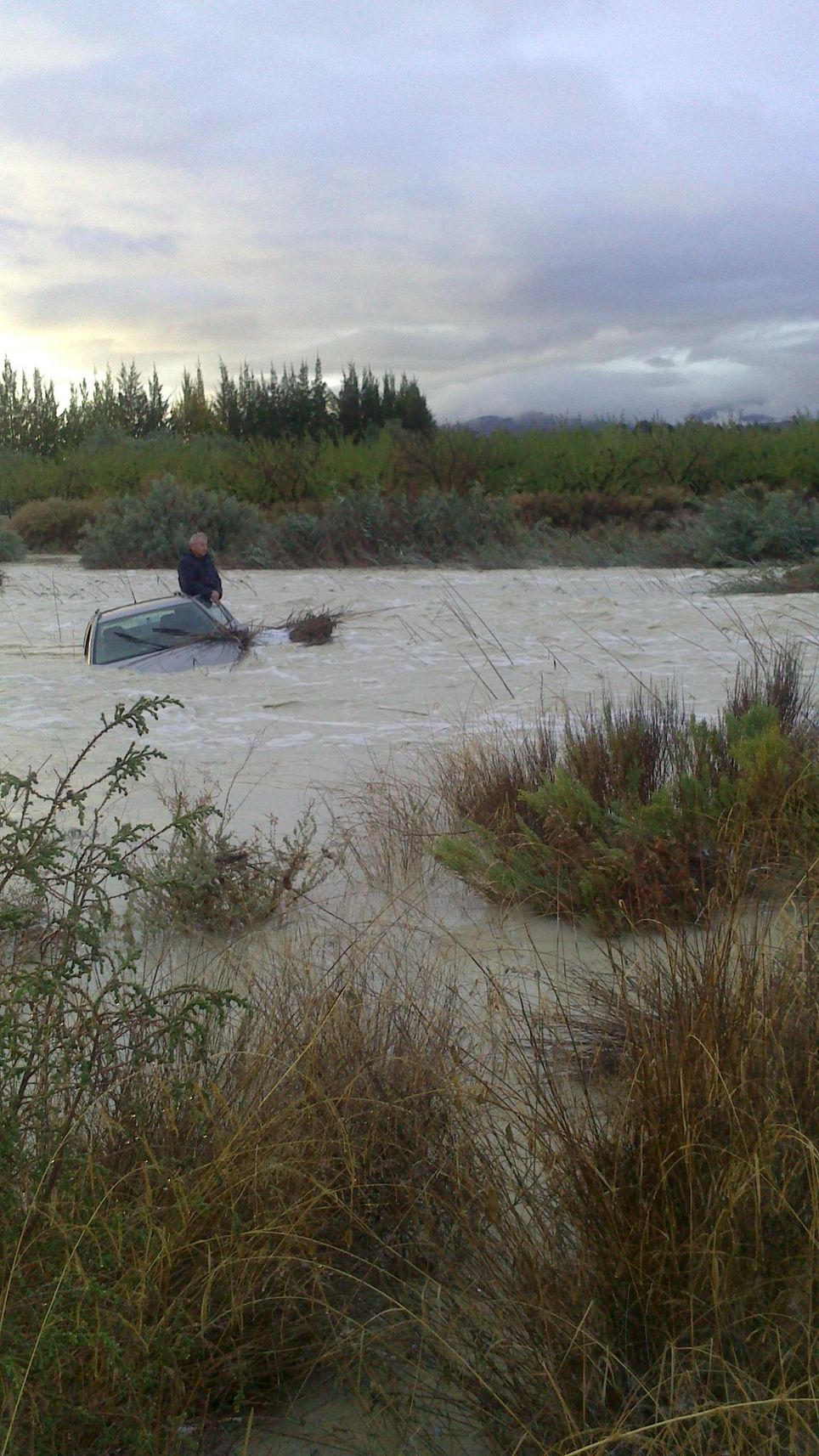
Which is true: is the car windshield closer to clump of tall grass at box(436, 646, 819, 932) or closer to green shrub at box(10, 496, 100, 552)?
clump of tall grass at box(436, 646, 819, 932)

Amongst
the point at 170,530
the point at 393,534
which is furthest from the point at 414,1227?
the point at 170,530

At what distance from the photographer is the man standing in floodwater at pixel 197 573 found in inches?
461

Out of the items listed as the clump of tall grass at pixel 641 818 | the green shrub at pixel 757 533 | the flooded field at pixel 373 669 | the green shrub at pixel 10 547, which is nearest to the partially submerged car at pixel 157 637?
the flooded field at pixel 373 669

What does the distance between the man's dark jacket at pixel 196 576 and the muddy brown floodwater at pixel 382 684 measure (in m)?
1.26

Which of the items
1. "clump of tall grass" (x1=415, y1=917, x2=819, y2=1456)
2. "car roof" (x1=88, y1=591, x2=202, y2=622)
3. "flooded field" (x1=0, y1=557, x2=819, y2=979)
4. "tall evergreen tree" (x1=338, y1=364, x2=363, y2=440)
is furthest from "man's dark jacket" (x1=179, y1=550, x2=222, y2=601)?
"tall evergreen tree" (x1=338, y1=364, x2=363, y2=440)

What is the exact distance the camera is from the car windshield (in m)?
9.88

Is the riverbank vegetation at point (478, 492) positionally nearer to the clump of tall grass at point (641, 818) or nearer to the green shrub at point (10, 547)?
the green shrub at point (10, 547)

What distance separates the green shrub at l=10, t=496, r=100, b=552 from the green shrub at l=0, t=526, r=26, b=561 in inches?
94.5

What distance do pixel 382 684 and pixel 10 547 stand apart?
12573 mm

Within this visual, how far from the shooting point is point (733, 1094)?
1945mm

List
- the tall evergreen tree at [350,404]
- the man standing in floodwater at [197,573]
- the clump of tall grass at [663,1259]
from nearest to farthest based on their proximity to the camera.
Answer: the clump of tall grass at [663,1259], the man standing in floodwater at [197,573], the tall evergreen tree at [350,404]

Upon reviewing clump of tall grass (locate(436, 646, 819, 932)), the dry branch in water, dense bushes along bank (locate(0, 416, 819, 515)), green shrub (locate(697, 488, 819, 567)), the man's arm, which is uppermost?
dense bushes along bank (locate(0, 416, 819, 515))

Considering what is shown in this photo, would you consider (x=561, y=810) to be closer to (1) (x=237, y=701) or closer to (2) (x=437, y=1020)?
(2) (x=437, y=1020)

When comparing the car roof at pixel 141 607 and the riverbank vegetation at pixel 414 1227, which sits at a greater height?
the car roof at pixel 141 607
